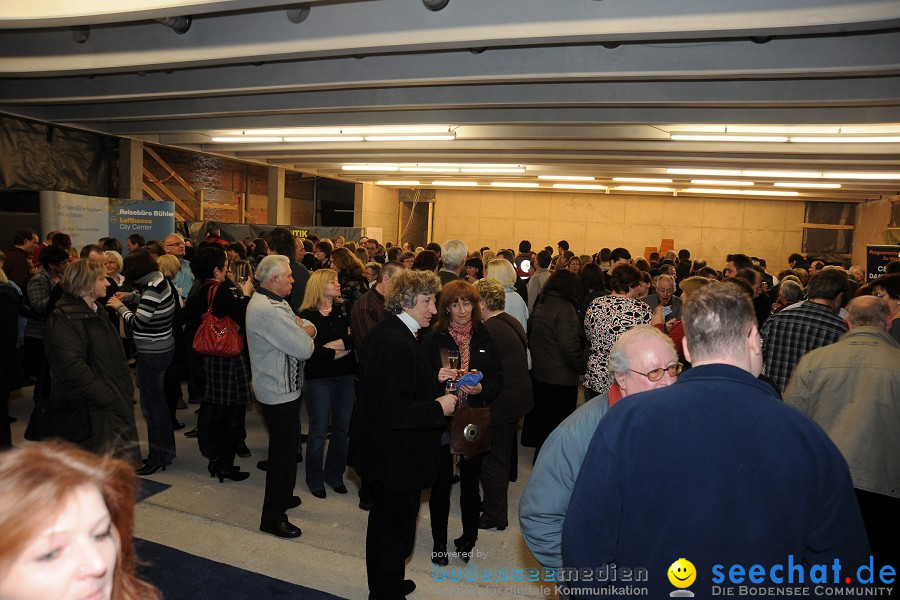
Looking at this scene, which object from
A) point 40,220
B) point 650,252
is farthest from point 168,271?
point 650,252

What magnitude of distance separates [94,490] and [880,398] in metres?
3.40

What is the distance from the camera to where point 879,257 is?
879 cm

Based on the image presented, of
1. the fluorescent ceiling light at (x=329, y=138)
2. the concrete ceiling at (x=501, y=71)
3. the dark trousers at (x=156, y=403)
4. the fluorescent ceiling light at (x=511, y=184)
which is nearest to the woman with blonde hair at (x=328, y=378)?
the dark trousers at (x=156, y=403)

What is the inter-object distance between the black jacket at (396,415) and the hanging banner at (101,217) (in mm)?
8205

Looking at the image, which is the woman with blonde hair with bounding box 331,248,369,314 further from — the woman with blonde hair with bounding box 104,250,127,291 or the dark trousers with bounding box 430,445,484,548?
the dark trousers with bounding box 430,445,484,548

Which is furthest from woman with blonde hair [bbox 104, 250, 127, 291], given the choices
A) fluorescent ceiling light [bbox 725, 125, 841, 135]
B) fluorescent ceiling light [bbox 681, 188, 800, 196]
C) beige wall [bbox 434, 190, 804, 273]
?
beige wall [bbox 434, 190, 804, 273]

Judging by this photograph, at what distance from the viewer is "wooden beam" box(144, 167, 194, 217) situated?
1399 cm

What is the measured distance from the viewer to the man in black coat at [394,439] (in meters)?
3.02

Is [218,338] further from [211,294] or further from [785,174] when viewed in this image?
[785,174]

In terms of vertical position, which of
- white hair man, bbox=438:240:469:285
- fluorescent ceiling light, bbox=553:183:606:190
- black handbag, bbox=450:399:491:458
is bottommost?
black handbag, bbox=450:399:491:458

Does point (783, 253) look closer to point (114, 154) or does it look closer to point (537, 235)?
point (537, 235)

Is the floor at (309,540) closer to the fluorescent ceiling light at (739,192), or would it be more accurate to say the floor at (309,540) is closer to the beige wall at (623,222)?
the fluorescent ceiling light at (739,192)

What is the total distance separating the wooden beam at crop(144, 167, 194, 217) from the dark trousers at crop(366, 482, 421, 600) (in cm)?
1317

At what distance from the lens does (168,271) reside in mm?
5812
